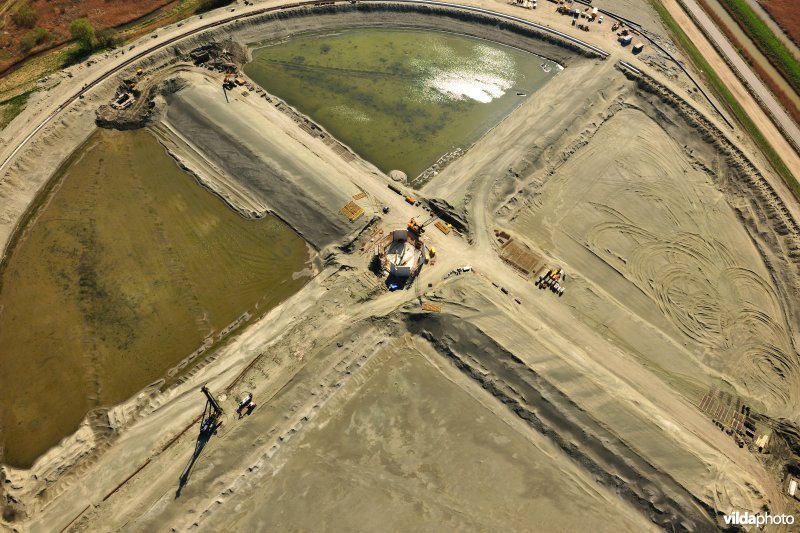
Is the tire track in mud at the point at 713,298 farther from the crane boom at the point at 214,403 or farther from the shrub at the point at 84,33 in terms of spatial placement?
the shrub at the point at 84,33

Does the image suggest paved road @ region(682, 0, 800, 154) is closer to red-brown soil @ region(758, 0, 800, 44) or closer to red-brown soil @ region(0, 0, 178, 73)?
red-brown soil @ region(758, 0, 800, 44)

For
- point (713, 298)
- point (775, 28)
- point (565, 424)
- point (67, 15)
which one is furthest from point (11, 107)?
point (775, 28)

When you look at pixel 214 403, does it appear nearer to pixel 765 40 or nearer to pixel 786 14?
pixel 765 40

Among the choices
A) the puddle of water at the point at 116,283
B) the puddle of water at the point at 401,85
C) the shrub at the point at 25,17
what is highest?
the shrub at the point at 25,17

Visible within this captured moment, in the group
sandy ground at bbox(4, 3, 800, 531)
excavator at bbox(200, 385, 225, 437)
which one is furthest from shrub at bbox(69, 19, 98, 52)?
excavator at bbox(200, 385, 225, 437)

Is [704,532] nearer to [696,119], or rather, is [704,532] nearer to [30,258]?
[696,119]

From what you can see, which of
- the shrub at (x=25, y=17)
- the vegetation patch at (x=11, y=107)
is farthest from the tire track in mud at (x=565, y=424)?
the shrub at (x=25, y=17)

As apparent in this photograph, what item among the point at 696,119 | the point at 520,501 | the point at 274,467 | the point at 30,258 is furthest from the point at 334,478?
the point at 696,119
